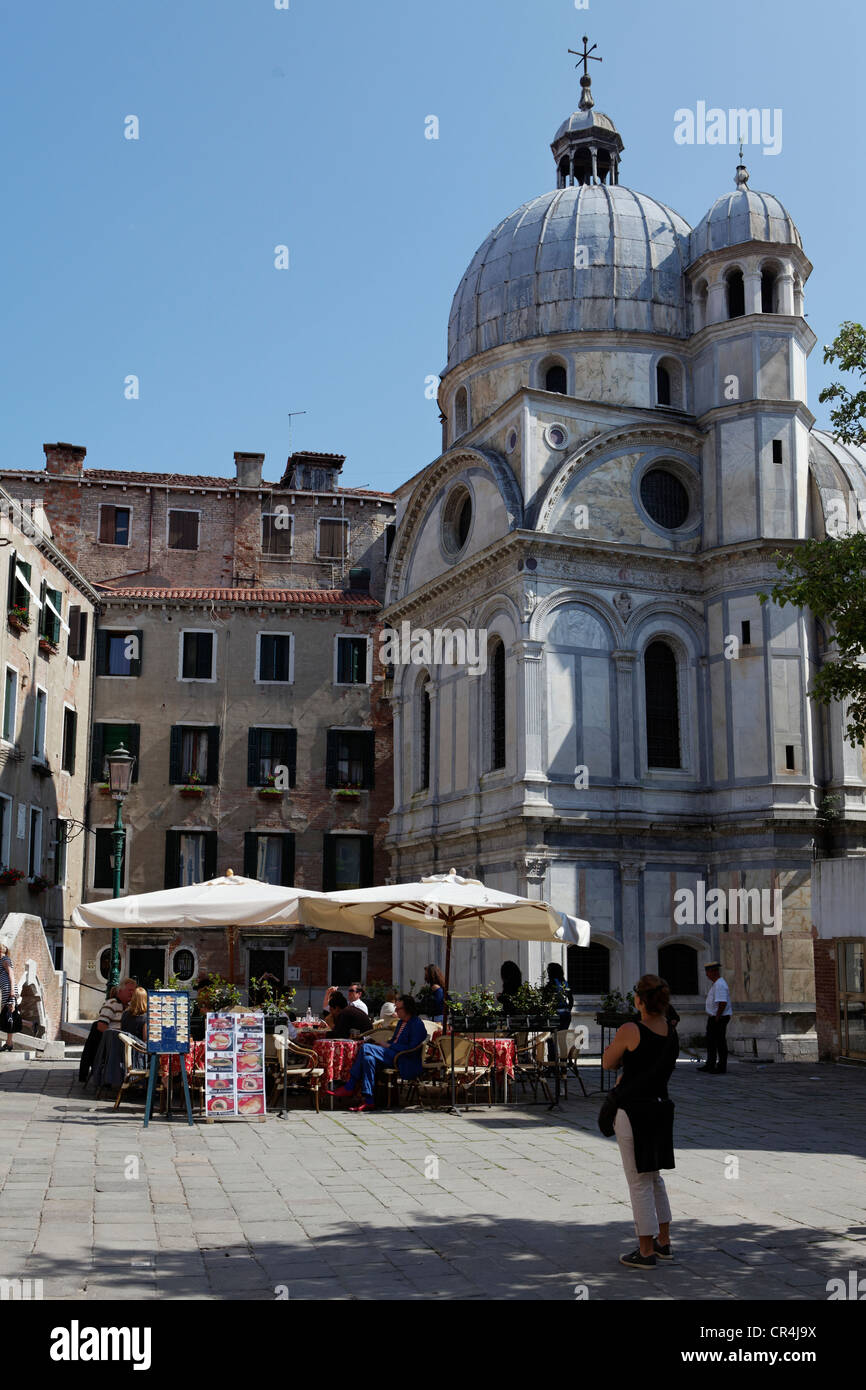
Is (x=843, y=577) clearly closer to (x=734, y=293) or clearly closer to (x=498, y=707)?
(x=498, y=707)

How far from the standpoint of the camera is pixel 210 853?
37.9 metres

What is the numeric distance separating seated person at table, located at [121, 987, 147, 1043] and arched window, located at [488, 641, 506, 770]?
14.9 metres

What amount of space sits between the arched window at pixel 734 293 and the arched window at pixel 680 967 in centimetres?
1499

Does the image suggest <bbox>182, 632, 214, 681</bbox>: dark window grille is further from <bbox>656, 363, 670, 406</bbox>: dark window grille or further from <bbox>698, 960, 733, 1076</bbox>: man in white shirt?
<bbox>698, 960, 733, 1076</bbox>: man in white shirt

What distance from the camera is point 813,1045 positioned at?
28.5 metres

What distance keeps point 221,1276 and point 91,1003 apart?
30069mm

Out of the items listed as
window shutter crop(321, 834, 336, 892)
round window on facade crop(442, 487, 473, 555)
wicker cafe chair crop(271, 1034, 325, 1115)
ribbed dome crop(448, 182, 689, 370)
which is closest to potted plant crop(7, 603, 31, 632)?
round window on facade crop(442, 487, 473, 555)

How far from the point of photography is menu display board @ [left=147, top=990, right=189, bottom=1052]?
15266 millimetres

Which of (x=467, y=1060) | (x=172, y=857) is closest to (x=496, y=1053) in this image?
(x=467, y=1060)

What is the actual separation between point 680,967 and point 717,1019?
6.74 meters

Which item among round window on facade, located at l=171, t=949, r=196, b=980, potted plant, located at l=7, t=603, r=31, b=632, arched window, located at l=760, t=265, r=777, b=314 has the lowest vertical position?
round window on facade, located at l=171, t=949, r=196, b=980

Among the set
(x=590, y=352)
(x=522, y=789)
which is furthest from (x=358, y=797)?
(x=590, y=352)
